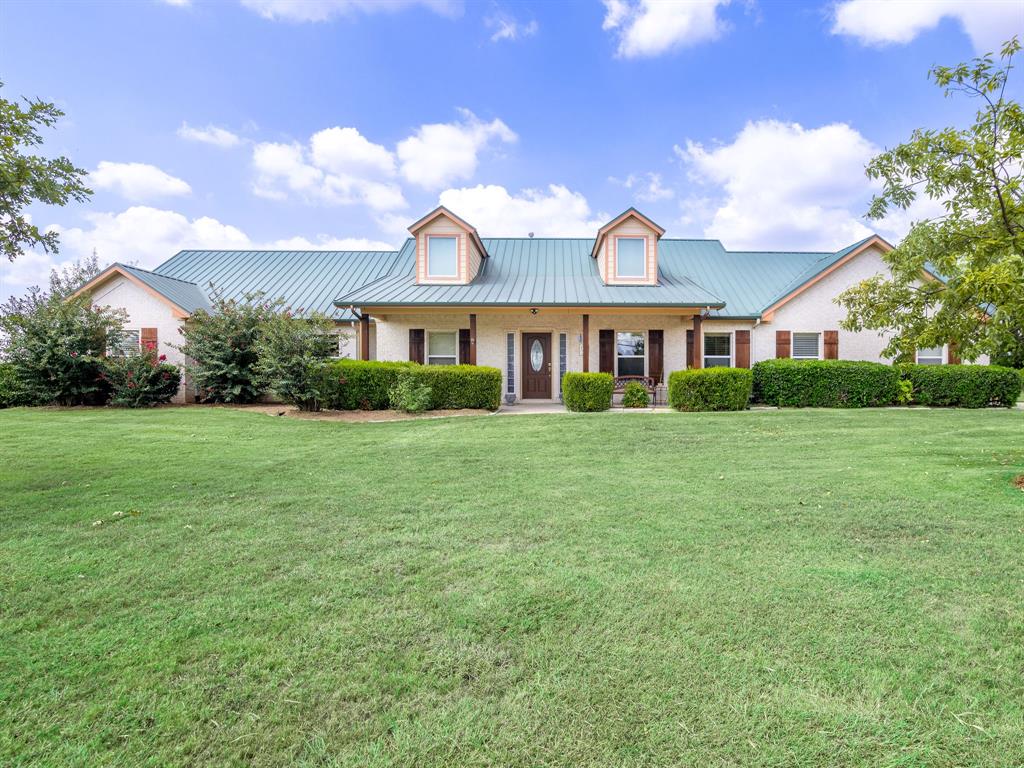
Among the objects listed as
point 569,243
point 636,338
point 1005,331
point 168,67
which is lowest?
point 1005,331

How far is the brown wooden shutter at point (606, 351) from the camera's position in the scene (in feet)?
55.0

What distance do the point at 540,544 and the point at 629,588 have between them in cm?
91

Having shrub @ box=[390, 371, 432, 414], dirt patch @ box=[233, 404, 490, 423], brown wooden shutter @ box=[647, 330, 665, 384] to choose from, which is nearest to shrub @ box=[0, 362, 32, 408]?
dirt patch @ box=[233, 404, 490, 423]

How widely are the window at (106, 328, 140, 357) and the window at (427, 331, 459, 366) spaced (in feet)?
29.3

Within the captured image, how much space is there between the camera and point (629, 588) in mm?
2951

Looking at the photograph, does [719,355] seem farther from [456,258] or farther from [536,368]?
[456,258]

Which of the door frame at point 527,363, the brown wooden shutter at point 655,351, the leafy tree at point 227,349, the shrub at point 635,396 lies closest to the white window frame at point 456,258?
the door frame at point 527,363

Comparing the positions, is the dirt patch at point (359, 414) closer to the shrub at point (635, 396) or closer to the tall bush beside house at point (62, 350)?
the shrub at point (635, 396)

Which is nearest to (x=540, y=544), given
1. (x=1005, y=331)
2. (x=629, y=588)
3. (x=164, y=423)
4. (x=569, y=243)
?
(x=629, y=588)

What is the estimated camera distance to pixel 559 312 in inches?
643

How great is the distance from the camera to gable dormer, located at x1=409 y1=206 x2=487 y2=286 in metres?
16.2

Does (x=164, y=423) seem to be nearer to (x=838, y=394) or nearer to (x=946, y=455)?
(x=946, y=455)

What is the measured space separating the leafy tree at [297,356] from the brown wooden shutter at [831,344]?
16.2m

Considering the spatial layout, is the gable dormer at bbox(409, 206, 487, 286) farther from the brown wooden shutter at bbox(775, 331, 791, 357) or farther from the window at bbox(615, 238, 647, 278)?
the brown wooden shutter at bbox(775, 331, 791, 357)
